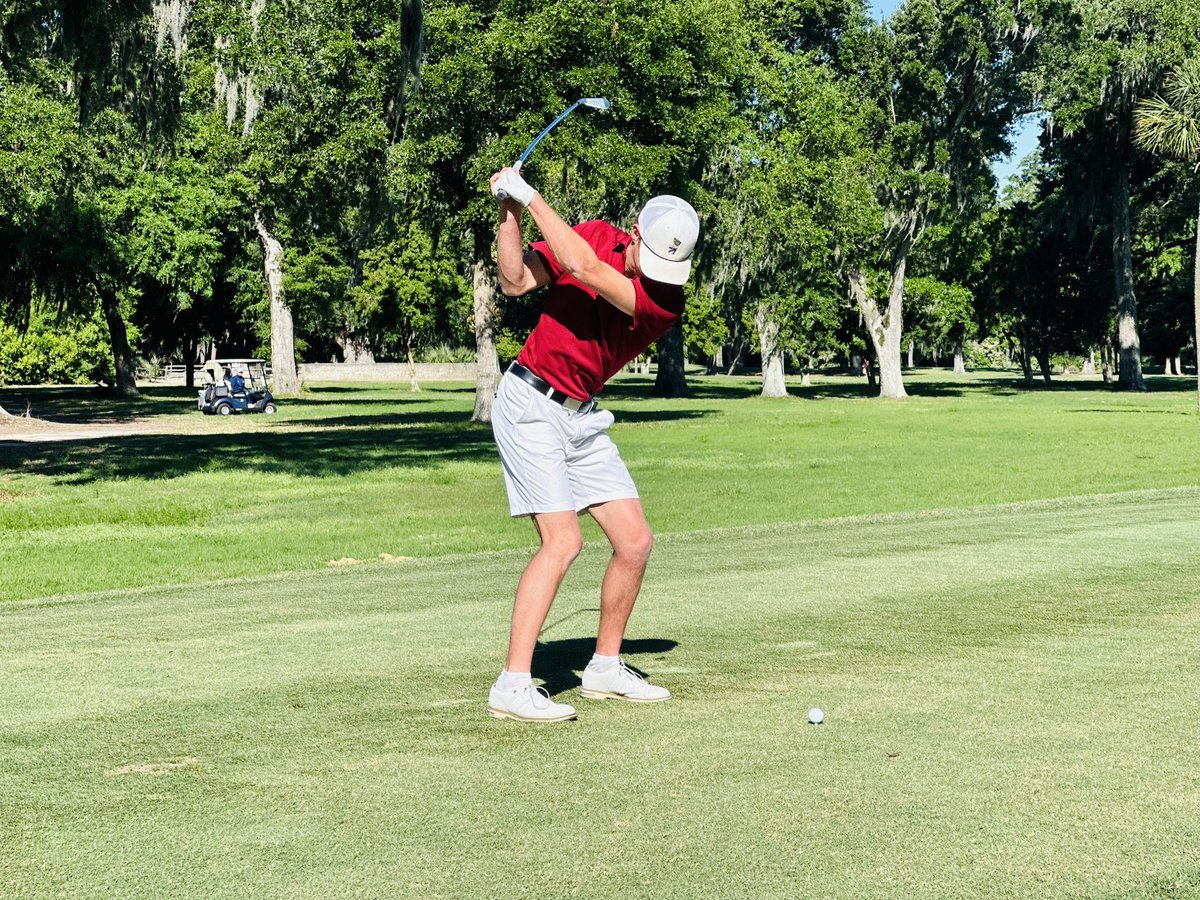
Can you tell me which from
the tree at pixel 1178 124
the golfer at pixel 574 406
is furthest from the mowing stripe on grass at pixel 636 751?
the tree at pixel 1178 124

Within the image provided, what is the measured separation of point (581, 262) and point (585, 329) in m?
0.55

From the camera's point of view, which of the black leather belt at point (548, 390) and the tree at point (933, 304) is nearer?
the black leather belt at point (548, 390)

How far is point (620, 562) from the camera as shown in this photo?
6.75 meters

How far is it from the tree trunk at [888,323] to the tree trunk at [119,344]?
3193 cm

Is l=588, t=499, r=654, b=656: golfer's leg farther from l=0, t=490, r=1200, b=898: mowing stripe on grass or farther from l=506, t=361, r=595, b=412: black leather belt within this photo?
l=506, t=361, r=595, b=412: black leather belt

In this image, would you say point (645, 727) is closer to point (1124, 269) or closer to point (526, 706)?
point (526, 706)

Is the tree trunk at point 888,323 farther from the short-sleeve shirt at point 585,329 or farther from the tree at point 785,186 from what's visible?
the short-sleeve shirt at point 585,329

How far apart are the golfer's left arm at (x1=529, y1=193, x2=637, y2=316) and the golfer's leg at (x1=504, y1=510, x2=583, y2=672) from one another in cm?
104

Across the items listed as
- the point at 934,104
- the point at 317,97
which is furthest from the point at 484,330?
the point at 934,104

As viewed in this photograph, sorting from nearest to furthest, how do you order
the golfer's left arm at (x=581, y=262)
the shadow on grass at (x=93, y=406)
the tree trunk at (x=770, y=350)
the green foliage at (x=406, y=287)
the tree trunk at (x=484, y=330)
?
the golfer's left arm at (x=581, y=262)
the tree trunk at (x=484, y=330)
the shadow on grass at (x=93, y=406)
the tree trunk at (x=770, y=350)
the green foliage at (x=406, y=287)

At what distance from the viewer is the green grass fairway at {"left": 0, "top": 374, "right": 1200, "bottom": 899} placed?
439cm

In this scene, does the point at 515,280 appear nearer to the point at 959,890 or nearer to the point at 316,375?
the point at 959,890

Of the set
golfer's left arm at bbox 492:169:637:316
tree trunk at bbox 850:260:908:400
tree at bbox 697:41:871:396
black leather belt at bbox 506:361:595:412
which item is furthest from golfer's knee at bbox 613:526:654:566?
tree trunk at bbox 850:260:908:400

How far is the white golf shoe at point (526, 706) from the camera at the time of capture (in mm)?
6242
